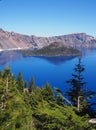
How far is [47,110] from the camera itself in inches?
506

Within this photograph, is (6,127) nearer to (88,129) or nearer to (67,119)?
(67,119)

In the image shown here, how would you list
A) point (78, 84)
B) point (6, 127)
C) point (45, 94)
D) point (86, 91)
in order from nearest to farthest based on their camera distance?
1. point (6, 127)
2. point (86, 91)
3. point (78, 84)
4. point (45, 94)

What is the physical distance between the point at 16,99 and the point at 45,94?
47.6 metres

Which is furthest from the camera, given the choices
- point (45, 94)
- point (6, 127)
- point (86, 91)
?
point (45, 94)

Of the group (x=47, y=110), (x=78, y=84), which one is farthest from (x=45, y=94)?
(x=47, y=110)

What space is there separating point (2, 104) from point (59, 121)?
2.51 m

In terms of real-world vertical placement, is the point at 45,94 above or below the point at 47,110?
below

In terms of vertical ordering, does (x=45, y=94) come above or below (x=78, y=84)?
below

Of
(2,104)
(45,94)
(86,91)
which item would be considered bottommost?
(45,94)

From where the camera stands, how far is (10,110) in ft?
40.2

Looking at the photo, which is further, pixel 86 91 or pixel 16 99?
pixel 86 91

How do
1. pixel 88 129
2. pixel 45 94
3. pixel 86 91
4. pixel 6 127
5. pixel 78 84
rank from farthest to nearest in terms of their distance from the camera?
pixel 45 94, pixel 78 84, pixel 86 91, pixel 88 129, pixel 6 127

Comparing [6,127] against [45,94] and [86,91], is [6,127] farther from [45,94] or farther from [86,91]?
[45,94]

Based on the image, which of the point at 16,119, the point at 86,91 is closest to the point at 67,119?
the point at 16,119
